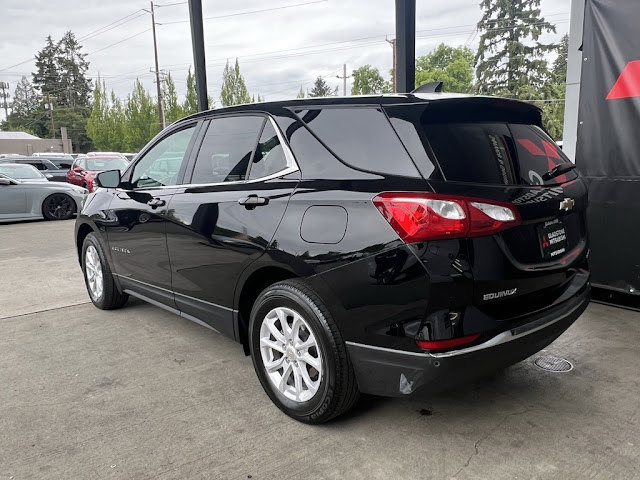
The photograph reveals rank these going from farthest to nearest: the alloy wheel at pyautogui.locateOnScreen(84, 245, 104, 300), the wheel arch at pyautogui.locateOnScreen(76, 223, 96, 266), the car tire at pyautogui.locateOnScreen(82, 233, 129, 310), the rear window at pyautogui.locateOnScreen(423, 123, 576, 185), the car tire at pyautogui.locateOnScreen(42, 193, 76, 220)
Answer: the car tire at pyautogui.locateOnScreen(42, 193, 76, 220), the wheel arch at pyautogui.locateOnScreen(76, 223, 96, 266), the alloy wheel at pyautogui.locateOnScreen(84, 245, 104, 300), the car tire at pyautogui.locateOnScreen(82, 233, 129, 310), the rear window at pyautogui.locateOnScreen(423, 123, 576, 185)

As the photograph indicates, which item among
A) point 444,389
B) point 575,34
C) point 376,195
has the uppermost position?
point 575,34

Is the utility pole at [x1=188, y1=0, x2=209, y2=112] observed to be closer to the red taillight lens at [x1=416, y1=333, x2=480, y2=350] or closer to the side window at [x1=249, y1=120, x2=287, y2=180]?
the side window at [x1=249, y1=120, x2=287, y2=180]

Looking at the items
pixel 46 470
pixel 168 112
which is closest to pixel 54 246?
pixel 46 470

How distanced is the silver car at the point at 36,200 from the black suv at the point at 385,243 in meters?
10.7

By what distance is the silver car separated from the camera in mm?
12289

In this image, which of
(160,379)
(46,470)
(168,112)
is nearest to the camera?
(46,470)

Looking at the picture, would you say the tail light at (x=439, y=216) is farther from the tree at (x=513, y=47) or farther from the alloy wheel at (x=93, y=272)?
the tree at (x=513, y=47)

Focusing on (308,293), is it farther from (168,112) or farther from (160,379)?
(168,112)

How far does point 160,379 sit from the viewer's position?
3.43 m

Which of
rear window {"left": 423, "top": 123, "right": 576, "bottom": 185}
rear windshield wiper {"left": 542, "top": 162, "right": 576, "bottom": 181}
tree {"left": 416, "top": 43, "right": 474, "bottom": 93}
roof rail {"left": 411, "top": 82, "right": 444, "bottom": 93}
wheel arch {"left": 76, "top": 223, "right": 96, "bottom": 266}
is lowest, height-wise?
wheel arch {"left": 76, "top": 223, "right": 96, "bottom": 266}

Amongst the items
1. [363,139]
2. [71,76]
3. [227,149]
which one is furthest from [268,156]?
[71,76]

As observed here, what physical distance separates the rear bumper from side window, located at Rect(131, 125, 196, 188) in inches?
83.9

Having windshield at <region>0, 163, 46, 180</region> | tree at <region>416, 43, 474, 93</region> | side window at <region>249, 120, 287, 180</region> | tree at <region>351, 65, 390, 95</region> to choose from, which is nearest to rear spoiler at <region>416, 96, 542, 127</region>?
side window at <region>249, 120, 287, 180</region>

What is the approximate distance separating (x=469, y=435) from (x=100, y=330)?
10.5 ft
